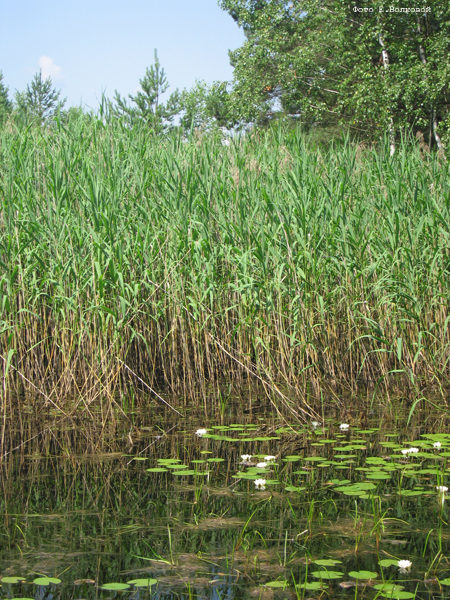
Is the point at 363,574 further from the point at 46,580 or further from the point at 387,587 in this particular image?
the point at 46,580

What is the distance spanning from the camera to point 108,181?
15.9 ft

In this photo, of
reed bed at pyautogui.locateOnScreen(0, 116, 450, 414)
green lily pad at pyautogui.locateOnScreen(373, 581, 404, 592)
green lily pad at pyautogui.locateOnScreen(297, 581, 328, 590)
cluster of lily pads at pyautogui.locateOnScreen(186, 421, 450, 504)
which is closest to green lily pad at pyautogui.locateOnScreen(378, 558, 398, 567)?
green lily pad at pyautogui.locateOnScreen(373, 581, 404, 592)

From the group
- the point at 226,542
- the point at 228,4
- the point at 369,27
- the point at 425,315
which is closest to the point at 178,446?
the point at 226,542

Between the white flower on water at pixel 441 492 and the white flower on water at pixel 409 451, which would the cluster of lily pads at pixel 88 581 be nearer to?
the white flower on water at pixel 441 492

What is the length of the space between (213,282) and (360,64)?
16.4 m

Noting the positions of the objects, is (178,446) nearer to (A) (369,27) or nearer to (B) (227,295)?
(B) (227,295)

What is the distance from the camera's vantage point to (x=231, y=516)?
256cm

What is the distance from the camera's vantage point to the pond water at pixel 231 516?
2021 mm

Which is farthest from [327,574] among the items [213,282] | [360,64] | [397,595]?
[360,64]

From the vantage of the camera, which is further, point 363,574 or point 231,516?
point 231,516

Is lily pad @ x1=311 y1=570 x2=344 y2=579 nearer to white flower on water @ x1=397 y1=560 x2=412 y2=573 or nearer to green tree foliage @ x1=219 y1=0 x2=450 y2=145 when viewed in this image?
white flower on water @ x1=397 y1=560 x2=412 y2=573

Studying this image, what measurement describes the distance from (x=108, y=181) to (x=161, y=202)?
0.46m

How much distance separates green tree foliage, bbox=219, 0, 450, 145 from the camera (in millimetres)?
16781

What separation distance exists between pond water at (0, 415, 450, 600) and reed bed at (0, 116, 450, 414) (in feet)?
2.50
